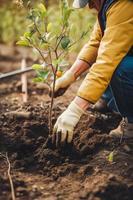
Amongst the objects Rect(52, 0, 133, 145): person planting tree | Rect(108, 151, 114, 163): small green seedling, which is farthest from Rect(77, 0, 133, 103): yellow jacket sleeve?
Rect(108, 151, 114, 163): small green seedling

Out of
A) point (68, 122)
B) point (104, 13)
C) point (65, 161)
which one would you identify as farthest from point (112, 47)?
point (65, 161)

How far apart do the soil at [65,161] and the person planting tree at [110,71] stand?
5.8 inches

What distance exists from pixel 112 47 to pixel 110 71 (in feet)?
0.51

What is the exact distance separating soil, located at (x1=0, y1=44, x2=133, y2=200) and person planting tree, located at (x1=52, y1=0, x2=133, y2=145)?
148 mm

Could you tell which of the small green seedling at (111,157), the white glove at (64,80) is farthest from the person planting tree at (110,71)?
the white glove at (64,80)

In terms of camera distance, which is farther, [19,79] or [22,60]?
[22,60]

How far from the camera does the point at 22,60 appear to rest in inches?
227

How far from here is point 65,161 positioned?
3.08 metres

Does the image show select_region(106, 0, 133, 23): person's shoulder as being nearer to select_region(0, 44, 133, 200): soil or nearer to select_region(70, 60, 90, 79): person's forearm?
select_region(70, 60, 90, 79): person's forearm

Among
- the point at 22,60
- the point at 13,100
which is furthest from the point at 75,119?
the point at 22,60

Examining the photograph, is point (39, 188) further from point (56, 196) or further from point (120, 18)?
point (120, 18)

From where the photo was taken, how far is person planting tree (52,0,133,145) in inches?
113

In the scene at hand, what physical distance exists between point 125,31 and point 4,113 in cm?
134

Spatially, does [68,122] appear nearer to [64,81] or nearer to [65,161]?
[65,161]
